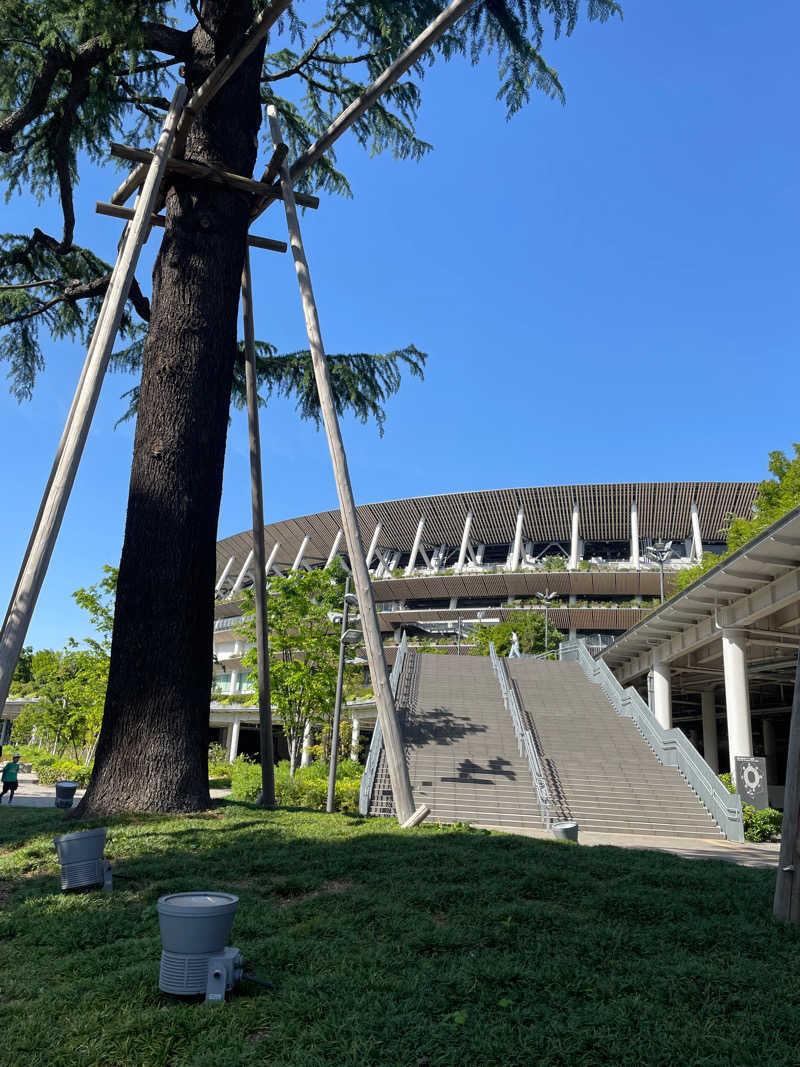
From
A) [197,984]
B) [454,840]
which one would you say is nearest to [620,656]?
[454,840]

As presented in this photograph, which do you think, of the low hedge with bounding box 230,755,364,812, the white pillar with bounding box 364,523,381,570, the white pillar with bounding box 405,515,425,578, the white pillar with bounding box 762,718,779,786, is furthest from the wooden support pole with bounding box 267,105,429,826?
the white pillar with bounding box 364,523,381,570

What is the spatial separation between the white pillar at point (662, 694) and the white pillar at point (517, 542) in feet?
82.1

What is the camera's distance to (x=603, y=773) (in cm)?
1809

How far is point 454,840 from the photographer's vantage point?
760cm

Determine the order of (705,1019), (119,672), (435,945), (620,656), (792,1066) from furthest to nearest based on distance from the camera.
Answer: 1. (620,656)
2. (119,672)
3. (435,945)
4. (705,1019)
5. (792,1066)

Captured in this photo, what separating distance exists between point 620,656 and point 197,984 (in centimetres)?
3174

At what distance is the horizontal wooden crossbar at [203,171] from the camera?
9445 mm

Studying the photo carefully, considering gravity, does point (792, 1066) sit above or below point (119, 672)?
below

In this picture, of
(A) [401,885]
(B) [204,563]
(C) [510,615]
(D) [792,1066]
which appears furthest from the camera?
(C) [510,615]

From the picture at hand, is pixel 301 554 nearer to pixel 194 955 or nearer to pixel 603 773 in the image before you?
pixel 603 773

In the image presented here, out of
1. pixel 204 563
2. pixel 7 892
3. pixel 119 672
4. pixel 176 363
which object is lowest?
pixel 7 892

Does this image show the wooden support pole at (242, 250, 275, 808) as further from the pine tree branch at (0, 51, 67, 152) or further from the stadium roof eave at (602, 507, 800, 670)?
the stadium roof eave at (602, 507, 800, 670)

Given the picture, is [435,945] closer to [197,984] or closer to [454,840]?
[197,984]

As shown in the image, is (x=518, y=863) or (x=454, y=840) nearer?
(x=518, y=863)
